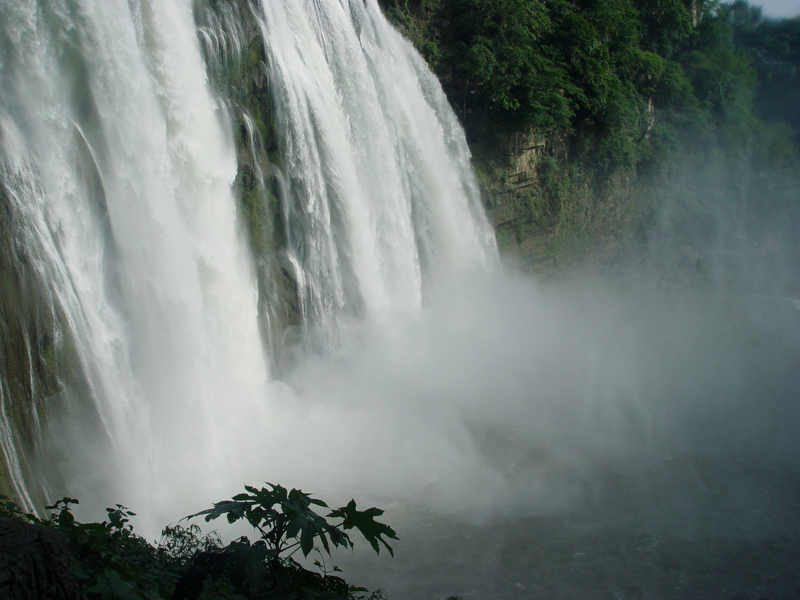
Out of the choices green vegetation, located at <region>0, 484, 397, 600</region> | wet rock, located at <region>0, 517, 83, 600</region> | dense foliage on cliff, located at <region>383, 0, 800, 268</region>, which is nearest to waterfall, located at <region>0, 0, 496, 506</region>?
green vegetation, located at <region>0, 484, 397, 600</region>

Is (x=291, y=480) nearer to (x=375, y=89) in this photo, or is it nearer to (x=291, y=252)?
(x=291, y=252)

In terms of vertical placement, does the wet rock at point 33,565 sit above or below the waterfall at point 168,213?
below

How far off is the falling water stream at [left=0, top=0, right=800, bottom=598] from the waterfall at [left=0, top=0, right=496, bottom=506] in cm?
3

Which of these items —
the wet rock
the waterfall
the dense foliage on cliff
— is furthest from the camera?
the dense foliage on cliff

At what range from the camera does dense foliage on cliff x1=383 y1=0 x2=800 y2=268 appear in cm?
1708

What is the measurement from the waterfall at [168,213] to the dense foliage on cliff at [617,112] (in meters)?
4.88

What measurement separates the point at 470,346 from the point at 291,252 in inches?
197

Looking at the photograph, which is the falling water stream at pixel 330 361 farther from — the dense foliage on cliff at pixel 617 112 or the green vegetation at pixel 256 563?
the green vegetation at pixel 256 563

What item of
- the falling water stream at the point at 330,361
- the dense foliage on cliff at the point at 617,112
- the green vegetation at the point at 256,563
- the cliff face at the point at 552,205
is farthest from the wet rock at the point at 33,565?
the cliff face at the point at 552,205

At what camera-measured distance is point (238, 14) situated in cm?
979

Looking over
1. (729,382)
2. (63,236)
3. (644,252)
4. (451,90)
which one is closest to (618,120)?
(644,252)

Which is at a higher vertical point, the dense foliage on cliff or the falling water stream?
the dense foliage on cliff

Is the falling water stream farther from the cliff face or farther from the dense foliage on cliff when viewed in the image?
the cliff face

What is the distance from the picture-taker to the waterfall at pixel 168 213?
654 centimetres
